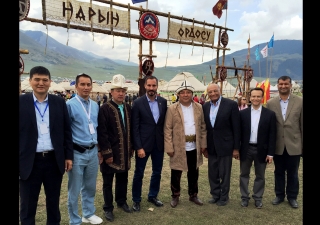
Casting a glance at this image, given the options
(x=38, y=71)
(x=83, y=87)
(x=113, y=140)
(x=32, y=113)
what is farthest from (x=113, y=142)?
(x=38, y=71)

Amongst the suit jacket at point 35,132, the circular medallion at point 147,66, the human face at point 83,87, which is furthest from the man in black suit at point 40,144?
the circular medallion at point 147,66

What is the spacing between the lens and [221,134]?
382 centimetres

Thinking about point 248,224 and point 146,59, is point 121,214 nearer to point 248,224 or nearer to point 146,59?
point 248,224

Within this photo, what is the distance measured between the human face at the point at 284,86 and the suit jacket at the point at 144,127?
1.94m

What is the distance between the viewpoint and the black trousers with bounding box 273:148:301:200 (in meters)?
3.86

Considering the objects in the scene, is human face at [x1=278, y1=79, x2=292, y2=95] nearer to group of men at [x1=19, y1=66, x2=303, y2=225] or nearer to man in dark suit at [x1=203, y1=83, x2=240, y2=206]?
group of men at [x1=19, y1=66, x2=303, y2=225]

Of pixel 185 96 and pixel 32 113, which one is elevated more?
pixel 185 96

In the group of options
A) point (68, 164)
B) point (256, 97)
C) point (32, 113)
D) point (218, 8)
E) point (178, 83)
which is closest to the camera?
point (32, 113)

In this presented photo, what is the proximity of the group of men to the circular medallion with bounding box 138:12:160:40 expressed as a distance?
15.5 feet

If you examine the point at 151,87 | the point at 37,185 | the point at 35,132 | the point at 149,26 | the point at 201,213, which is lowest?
Result: the point at 201,213

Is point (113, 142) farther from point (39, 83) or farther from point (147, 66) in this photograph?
point (147, 66)

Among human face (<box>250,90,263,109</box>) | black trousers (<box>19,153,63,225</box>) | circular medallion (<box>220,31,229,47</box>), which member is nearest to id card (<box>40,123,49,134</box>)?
black trousers (<box>19,153,63,225</box>)

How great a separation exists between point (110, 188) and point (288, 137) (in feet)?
9.03
